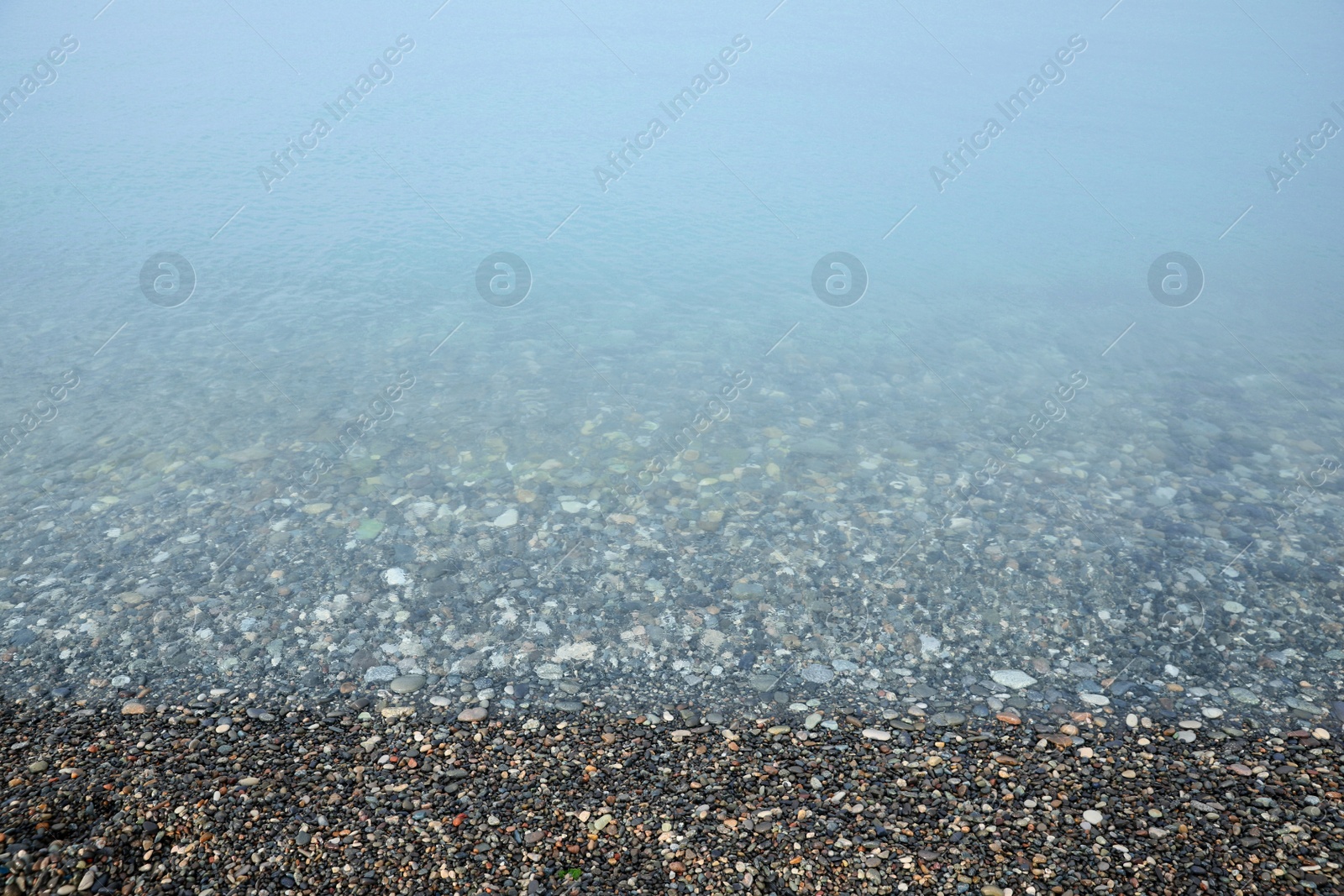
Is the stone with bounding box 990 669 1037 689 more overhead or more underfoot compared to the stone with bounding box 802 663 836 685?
more overhead

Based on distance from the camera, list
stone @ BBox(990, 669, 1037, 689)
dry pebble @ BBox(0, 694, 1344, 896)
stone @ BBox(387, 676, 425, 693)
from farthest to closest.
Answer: stone @ BBox(990, 669, 1037, 689) → stone @ BBox(387, 676, 425, 693) → dry pebble @ BBox(0, 694, 1344, 896)

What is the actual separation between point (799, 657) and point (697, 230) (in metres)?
9.02

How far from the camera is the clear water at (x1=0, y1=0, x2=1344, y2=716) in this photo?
5008 mm

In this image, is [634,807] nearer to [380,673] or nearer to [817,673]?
[817,673]

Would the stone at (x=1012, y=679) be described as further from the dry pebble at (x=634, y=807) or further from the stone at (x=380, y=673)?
the stone at (x=380, y=673)

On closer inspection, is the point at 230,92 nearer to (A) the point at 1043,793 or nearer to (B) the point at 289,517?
(B) the point at 289,517

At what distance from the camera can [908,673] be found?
476 centimetres

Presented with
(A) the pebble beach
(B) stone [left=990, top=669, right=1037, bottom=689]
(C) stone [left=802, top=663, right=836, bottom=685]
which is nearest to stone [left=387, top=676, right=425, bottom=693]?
(A) the pebble beach

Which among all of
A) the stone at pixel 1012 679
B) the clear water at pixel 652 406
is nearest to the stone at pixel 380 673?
the clear water at pixel 652 406

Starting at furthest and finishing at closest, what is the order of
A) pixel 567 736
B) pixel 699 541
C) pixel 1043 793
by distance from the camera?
pixel 699 541 → pixel 567 736 → pixel 1043 793

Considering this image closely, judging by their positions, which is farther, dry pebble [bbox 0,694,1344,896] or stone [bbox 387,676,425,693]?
stone [bbox 387,676,425,693]

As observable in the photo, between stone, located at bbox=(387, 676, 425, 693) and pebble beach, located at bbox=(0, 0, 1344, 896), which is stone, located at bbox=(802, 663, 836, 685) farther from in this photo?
stone, located at bbox=(387, 676, 425, 693)

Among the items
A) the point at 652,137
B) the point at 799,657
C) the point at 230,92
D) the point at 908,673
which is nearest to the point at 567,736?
the point at 799,657

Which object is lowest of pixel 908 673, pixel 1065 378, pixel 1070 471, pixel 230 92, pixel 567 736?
pixel 567 736
